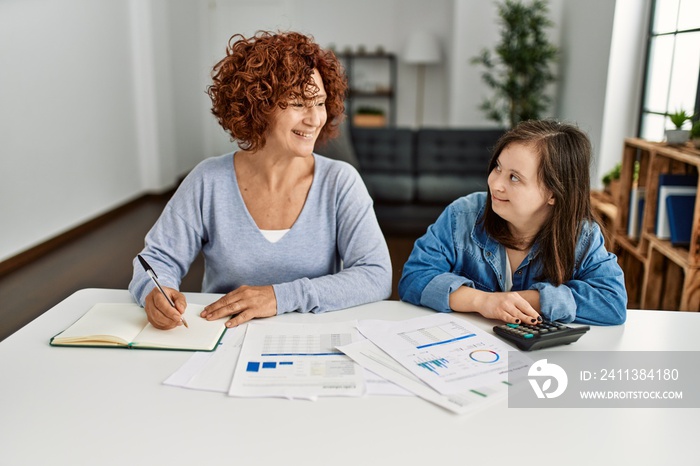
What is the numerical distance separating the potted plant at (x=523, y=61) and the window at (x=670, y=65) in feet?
4.38

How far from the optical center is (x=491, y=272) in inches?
59.0

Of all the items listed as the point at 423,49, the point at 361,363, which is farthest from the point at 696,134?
the point at 423,49

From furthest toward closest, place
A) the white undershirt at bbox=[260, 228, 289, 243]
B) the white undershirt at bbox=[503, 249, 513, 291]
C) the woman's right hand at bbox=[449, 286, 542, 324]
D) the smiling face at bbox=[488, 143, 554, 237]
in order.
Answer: the white undershirt at bbox=[260, 228, 289, 243], the white undershirt at bbox=[503, 249, 513, 291], the smiling face at bbox=[488, 143, 554, 237], the woman's right hand at bbox=[449, 286, 542, 324]

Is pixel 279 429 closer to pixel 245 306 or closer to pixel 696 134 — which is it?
pixel 245 306

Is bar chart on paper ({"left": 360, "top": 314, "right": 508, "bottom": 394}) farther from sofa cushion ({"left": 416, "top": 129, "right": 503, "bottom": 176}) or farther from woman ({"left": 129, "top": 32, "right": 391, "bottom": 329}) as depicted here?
sofa cushion ({"left": 416, "top": 129, "right": 503, "bottom": 176})

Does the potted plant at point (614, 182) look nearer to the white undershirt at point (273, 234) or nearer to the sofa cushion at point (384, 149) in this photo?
the sofa cushion at point (384, 149)

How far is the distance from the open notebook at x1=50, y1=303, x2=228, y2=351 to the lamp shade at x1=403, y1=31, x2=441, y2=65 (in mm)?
6517

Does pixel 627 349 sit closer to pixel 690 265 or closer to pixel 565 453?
pixel 565 453

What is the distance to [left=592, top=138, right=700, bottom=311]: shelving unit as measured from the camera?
7.99ft

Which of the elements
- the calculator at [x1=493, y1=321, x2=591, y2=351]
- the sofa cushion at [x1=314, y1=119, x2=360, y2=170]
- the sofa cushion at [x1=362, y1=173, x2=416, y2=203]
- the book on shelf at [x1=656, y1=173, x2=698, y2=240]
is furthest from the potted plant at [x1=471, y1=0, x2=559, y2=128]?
the calculator at [x1=493, y1=321, x2=591, y2=351]

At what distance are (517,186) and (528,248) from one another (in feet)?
0.57

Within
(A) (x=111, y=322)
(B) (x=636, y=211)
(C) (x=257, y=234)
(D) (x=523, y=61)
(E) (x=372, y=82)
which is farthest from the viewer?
(E) (x=372, y=82)

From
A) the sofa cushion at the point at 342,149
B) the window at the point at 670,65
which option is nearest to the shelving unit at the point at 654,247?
the window at the point at 670,65

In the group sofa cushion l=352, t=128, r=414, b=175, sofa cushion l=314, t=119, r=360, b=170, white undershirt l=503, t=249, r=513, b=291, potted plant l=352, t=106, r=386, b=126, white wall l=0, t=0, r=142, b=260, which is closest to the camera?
white undershirt l=503, t=249, r=513, b=291
